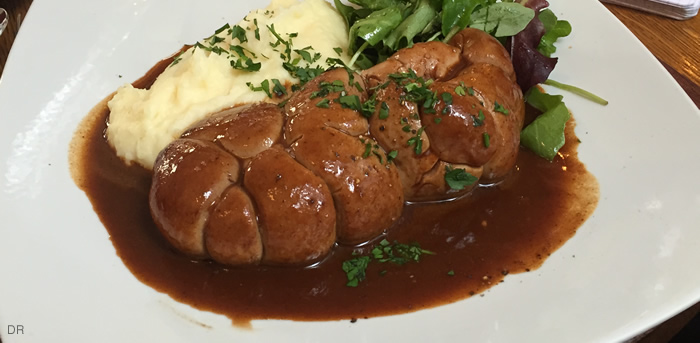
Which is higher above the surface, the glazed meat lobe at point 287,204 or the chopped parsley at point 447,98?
the chopped parsley at point 447,98

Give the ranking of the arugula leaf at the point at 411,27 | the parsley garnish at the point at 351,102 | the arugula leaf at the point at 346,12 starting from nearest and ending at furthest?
the parsley garnish at the point at 351,102 < the arugula leaf at the point at 411,27 < the arugula leaf at the point at 346,12

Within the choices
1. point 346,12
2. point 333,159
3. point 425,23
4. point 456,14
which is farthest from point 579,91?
point 333,159

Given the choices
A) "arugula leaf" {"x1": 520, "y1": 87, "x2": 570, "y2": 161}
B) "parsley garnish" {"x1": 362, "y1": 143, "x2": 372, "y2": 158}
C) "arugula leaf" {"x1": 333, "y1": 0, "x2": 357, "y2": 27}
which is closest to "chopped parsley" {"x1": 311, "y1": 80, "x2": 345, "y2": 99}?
"parsley garnish" {"x1": 362, "y1": 143, "x2": 372, "y2": 158}

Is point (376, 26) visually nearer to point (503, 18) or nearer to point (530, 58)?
point (503, 18)

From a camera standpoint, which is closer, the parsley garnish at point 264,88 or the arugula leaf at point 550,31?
the parsley garnish at point 264,88

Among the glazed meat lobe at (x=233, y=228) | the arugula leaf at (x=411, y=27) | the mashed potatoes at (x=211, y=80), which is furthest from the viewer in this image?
the arugula leaf at (x=411, y=27)

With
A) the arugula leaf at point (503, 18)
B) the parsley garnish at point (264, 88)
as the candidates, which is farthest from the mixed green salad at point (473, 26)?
the parsley garnish at point (264, 88)

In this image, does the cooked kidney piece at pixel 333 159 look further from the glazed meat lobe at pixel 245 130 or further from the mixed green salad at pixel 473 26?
the mixed green salad at pixel 473 26

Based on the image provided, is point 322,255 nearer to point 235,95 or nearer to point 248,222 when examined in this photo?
point 248,222
